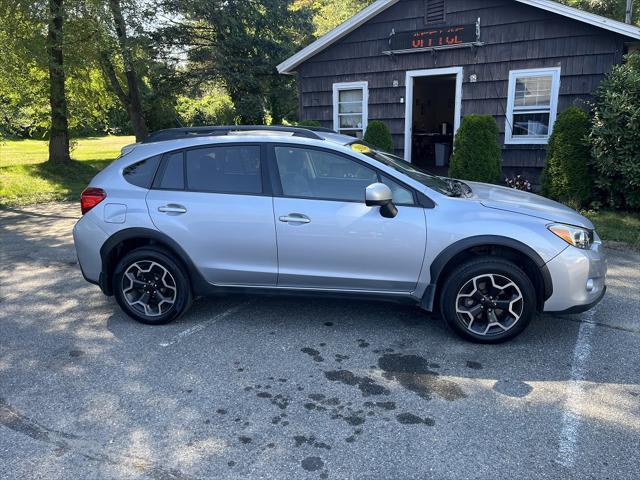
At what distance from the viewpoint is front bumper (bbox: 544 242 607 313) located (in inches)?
147

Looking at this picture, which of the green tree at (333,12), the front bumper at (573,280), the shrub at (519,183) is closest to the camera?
the front bumper at (573,280)

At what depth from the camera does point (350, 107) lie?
12195 millimetres

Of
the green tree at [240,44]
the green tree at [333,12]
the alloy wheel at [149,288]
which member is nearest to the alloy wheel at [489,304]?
the alloy wheel at [149,288]

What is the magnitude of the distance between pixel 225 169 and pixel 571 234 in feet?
9.24

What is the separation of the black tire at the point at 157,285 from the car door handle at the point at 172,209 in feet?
1.14

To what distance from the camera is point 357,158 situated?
4117mm

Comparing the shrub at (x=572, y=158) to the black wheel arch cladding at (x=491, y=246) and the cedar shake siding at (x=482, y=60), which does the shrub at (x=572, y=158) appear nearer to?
the cedar shake siding at (x=482, y=60)

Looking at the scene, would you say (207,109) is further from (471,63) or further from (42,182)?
(471,63)

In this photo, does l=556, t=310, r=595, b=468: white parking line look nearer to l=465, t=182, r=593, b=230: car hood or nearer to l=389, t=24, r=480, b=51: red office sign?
l=465, t=182, r=593, b=230: car hood

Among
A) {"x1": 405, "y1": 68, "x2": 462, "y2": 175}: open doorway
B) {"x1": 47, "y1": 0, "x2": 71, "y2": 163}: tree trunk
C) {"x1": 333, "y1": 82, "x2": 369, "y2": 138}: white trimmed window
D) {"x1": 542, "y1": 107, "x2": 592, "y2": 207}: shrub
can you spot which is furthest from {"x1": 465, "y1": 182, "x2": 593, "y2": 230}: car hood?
{"x1": 47, "y1": 0, "x2": 71, "y2": 163}: tree trunk

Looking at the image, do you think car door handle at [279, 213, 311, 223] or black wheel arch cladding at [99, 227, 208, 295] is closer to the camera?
car door handle at [279, 213, 311, 223]

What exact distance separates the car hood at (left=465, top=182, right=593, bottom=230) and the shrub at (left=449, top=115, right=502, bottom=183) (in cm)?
496

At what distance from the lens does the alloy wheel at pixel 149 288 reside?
437 centimetres

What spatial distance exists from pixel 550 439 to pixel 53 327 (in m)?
4.03
